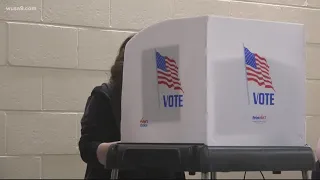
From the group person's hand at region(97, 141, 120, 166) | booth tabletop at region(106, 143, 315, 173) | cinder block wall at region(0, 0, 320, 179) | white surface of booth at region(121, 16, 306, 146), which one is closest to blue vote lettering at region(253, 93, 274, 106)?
white surface of booth at region(121, 16, 306, 146)

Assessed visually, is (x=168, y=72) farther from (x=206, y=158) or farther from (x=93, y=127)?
(x=93, y=127)

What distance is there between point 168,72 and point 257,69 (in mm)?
217

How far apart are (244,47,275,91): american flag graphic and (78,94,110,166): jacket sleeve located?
23.9 inches

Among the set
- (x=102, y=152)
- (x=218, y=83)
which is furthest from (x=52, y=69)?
(x=218, y=83)

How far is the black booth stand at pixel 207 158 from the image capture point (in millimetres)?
1128


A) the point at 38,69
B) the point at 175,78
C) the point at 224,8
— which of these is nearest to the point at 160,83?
the point at 175,78

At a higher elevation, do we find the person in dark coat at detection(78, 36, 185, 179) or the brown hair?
the brown hair

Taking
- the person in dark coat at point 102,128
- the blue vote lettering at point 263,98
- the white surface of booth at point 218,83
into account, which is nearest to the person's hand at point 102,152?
the person in dark coat at point 102,128

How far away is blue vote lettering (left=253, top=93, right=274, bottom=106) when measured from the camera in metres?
1.24

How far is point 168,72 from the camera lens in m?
1.26

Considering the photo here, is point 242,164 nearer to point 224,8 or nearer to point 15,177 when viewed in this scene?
point 15,177

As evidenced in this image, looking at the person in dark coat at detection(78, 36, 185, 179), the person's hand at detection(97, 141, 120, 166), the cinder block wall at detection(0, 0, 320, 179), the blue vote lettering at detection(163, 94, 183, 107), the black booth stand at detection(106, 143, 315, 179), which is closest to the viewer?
the black booth stand at detection(106, 143, 315, 179)

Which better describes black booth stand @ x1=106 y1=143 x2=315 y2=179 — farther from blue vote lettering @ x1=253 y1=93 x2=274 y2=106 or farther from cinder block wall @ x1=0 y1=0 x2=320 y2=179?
cinder block wall @ x1=0 y1=0 x2=320 y2=179

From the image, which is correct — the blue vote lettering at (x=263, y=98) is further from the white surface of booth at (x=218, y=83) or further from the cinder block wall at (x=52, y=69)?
the cinder block wall at (x=52, y=69)
